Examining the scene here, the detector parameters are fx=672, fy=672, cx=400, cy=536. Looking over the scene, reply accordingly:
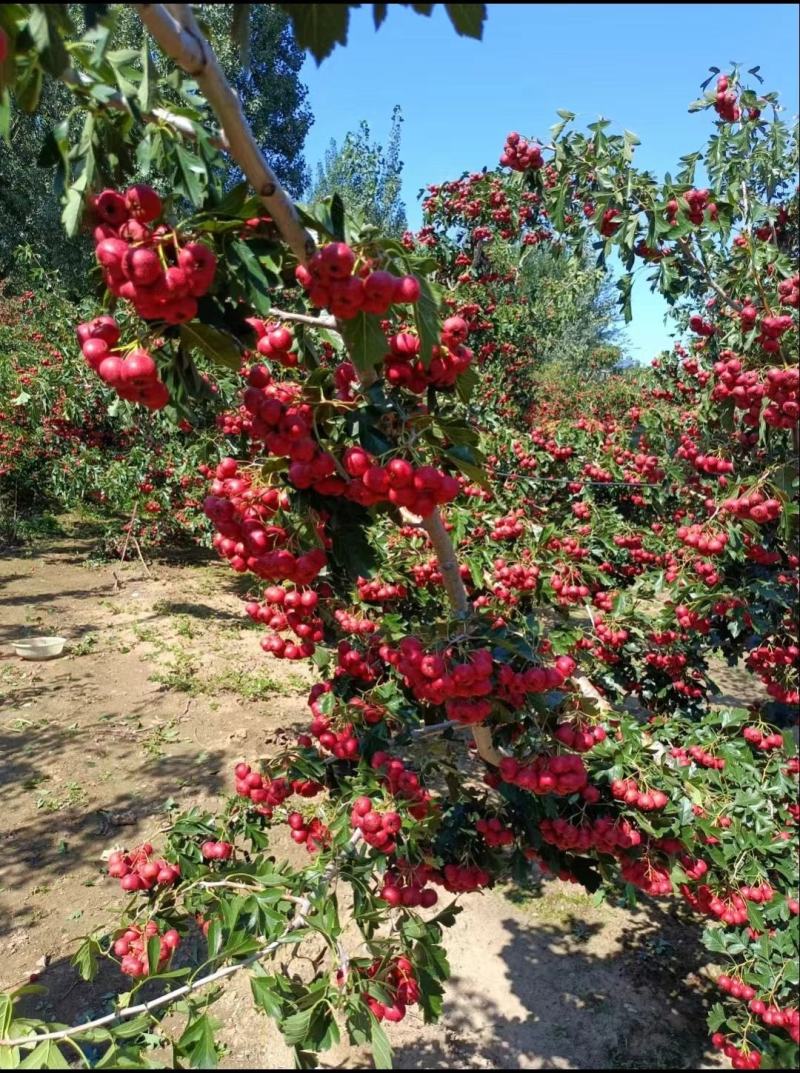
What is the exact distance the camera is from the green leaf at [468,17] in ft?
3.18

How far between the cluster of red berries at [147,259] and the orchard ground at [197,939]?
2.08 meters

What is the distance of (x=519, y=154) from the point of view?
4.02 m

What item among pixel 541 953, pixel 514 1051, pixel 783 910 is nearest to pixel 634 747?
pixel 783 910

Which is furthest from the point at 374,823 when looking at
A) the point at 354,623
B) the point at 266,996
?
the point at 354,623

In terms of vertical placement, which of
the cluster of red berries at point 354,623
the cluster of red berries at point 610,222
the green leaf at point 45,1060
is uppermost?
the cluster of red berries at point 610,222

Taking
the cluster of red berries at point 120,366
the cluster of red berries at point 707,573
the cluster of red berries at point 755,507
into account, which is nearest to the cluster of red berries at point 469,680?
the cluster of red berries at point 120,366

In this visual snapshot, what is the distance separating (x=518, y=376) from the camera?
9.95 metres

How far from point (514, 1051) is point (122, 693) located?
5.08 m

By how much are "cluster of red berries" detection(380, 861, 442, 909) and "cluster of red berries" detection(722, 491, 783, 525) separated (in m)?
2.21

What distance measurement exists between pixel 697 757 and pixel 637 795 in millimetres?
744

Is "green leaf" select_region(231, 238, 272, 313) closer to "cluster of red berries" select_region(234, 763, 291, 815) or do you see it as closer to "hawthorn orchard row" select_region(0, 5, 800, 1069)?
"hawthorn orchard row" select_region(0, 5, 800, 1069)

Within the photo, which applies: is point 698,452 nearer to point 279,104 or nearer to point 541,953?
point 541,953

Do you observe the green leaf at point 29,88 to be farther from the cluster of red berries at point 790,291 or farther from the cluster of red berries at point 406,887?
the cluster of red berries at point 790,291

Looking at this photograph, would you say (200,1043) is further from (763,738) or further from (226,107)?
(763,738)
